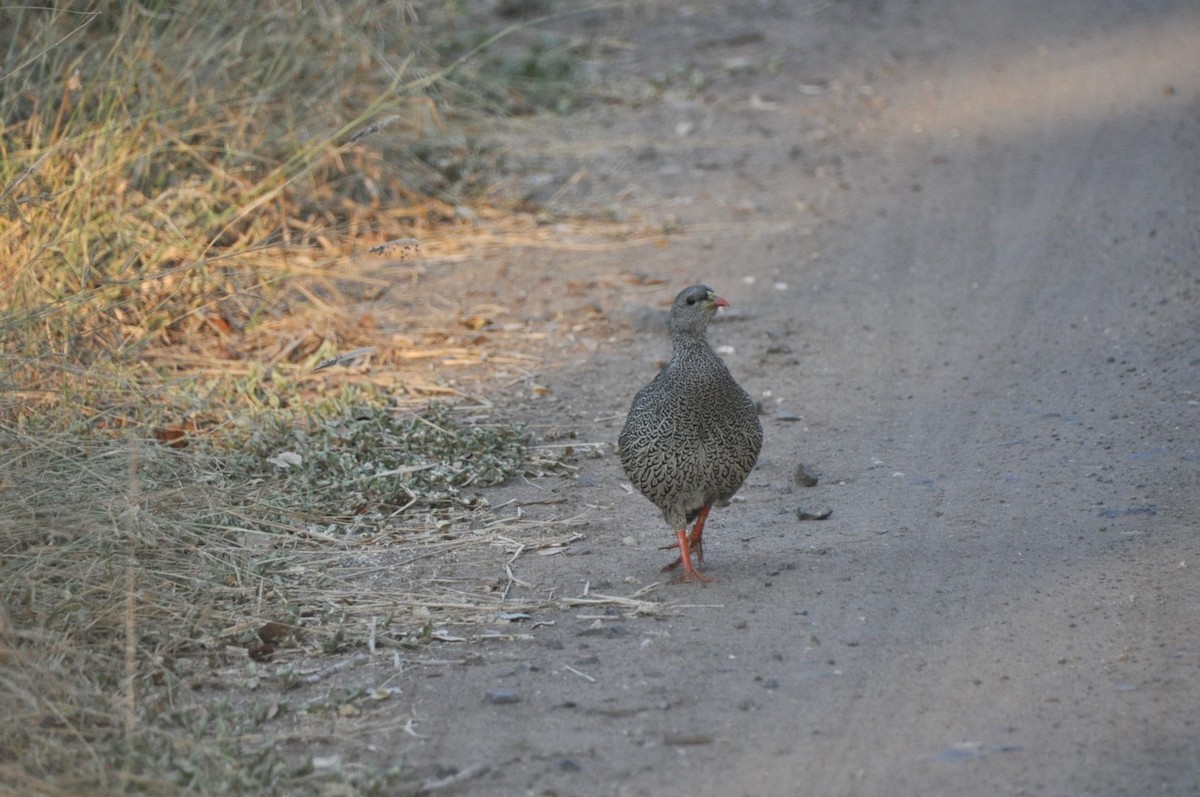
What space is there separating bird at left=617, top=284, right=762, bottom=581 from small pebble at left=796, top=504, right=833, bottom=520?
608mm

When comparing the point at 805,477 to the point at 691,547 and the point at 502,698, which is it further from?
the point at 502,698

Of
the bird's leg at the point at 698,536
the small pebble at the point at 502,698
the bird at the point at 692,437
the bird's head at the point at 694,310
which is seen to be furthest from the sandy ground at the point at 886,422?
the bird's head at the point at 694,310

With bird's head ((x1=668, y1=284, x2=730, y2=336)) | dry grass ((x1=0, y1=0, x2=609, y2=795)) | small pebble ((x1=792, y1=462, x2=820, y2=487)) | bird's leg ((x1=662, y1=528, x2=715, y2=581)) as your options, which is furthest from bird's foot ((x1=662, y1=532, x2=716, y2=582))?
small pebble ((x1=792, y1=462, x2=820, y2=487))

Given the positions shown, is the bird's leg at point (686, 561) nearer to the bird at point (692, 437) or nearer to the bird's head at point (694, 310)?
the bird at point (692, 437)

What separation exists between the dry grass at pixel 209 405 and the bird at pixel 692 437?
65cm

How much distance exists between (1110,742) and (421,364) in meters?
4.37

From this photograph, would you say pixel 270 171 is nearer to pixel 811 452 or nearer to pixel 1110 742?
pixel 811 452

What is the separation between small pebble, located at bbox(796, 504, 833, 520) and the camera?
5.28m

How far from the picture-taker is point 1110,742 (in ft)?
11.7

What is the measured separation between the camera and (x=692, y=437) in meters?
4.65

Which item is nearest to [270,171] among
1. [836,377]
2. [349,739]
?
[836,377]

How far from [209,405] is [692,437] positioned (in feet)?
8.79

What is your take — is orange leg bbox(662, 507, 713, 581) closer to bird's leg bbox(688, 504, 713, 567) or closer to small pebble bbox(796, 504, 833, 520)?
bird's leg bbox(688, 504, 713, 567)

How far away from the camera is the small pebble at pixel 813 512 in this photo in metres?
5.28
